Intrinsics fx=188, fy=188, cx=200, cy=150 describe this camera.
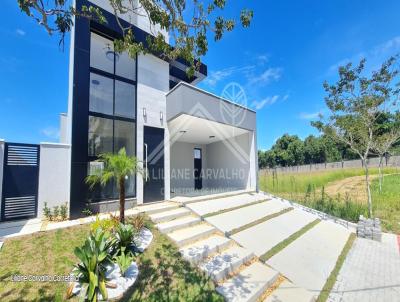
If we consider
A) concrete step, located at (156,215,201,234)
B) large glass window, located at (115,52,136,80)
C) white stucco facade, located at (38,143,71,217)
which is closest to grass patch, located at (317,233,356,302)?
concrete step, located at (156,215,201,234)

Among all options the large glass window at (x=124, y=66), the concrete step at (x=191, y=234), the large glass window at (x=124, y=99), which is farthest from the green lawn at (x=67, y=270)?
the large glass window at (x=124, y=66)

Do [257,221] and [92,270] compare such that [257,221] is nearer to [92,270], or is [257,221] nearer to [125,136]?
[92,270]

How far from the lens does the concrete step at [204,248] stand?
404 cm

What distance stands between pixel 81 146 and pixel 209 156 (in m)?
8.22

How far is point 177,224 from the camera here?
5277mm

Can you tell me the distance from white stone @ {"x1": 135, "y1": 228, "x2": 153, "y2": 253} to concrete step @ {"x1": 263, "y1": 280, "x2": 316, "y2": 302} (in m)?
2.60

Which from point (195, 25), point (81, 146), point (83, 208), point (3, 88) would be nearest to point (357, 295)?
point (195, 25)

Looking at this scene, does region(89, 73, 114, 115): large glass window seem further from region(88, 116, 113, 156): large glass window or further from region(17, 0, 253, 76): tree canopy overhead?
region(17, 0, 253, 76): tree canopy overhead

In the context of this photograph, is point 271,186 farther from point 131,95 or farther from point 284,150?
point 284,150

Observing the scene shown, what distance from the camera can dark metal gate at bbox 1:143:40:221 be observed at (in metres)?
5.29

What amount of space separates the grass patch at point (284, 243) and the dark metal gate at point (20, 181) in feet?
21.7

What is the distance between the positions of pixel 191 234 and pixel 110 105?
5286 millimetres

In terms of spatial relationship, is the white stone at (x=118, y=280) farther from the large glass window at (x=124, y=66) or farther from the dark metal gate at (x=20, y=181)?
the large glass window at (x=124, y=66)

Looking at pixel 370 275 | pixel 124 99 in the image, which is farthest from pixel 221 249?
pixel 124 99
